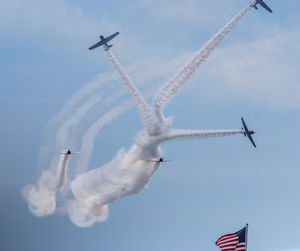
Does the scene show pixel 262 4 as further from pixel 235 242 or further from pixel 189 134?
pixel 235 242

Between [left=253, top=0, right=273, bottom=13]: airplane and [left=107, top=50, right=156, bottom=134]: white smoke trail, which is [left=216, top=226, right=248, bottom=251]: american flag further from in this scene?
[left=253, top=0, right=273, bottom=13]: airplane

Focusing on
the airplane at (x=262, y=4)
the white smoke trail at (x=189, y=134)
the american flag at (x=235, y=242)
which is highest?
the airplane at (x=262, y=4)

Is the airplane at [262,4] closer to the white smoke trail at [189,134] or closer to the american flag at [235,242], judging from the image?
the white smoke trail at [189,134]

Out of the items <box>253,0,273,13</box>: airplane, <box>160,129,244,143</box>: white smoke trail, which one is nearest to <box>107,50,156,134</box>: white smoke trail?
<box>160,129,244,143</box>: white smoke trail

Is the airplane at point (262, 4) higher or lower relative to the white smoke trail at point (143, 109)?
higher

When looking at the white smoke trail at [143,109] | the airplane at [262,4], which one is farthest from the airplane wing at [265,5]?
the white smoke trail at [143,109]

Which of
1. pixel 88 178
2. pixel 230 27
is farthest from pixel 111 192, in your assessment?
pixel 230 27

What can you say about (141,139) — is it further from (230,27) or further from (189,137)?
(230,27)

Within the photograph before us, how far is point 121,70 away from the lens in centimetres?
9231

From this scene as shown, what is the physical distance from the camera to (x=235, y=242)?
69.1 m

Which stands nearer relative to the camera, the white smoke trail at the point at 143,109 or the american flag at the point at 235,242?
the american flag at the point at 235,242

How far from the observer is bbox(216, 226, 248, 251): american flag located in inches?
2707

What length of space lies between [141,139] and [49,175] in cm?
2217

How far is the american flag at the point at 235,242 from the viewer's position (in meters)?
68.8
